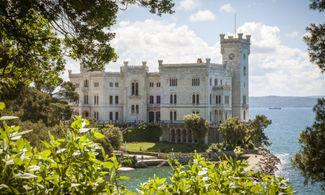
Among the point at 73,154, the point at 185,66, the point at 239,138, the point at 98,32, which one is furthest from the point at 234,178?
the point at 185,66

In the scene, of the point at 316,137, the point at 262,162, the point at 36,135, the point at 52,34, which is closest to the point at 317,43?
the point at 316,137

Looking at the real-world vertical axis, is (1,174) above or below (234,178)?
above

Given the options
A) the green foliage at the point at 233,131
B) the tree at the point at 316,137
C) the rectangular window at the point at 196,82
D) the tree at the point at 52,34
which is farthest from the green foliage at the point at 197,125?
the tree at the point at 52,34

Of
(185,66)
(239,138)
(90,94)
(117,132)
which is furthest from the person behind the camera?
(90,94)

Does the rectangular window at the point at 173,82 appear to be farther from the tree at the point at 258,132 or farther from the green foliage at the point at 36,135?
the green foliage at the point at 36,135

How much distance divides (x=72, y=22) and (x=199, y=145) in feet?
128

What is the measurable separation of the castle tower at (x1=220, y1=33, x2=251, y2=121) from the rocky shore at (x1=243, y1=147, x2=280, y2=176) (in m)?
9.29

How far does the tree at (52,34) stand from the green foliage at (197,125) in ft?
120

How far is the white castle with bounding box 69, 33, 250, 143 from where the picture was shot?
51.8 metres

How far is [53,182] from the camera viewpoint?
3.15m

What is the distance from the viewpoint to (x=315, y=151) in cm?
1316

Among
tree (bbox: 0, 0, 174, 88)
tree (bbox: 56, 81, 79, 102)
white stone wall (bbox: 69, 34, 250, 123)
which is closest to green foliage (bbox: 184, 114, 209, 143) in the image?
white stone wall (bbox: 69, 34, 250, 123)

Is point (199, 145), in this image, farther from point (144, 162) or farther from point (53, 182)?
point (53, 182)

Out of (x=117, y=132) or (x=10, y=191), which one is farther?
(x=117, y=132)
